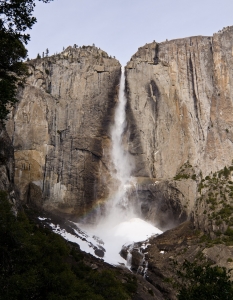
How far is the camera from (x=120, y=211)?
167ft

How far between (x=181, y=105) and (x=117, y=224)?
71.8 feet

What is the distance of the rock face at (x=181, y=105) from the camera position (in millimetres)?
49875

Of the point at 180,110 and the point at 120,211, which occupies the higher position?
the point at 180,110

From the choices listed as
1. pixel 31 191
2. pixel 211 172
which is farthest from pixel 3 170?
pixel 211 172

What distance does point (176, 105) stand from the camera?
173ft

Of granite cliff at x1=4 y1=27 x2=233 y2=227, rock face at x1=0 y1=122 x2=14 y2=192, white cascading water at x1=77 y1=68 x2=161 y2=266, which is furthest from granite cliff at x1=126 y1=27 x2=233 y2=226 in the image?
rock face at x1=0 y1=122 x2=14 y2=192

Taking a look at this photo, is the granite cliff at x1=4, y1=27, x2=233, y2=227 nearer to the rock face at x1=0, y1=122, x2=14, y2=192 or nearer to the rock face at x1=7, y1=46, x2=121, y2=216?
the rock face at x1=7, y1=46, x2=121, y2=216

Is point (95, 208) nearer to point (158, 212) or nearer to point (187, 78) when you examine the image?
point (158, 212)

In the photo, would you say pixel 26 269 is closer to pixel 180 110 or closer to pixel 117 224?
pixel 117 224

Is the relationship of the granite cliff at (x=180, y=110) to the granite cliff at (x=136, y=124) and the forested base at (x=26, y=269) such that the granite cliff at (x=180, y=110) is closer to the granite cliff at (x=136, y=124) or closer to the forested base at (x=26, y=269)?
the granite cliff at (x=136, y=124)

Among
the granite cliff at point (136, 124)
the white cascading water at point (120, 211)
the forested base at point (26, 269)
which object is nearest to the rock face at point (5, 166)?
the forested base at point (26, 269)

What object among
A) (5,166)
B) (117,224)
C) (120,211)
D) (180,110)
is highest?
(180,110)

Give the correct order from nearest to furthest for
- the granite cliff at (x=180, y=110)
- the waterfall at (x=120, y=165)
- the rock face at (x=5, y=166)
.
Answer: the rock face at (x=5, y=166), the granite cliff at (x=180, y=110), the waterfall at (x=120, y=165)

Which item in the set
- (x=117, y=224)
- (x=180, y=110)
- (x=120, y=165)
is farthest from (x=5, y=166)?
(x=180, y=110)
